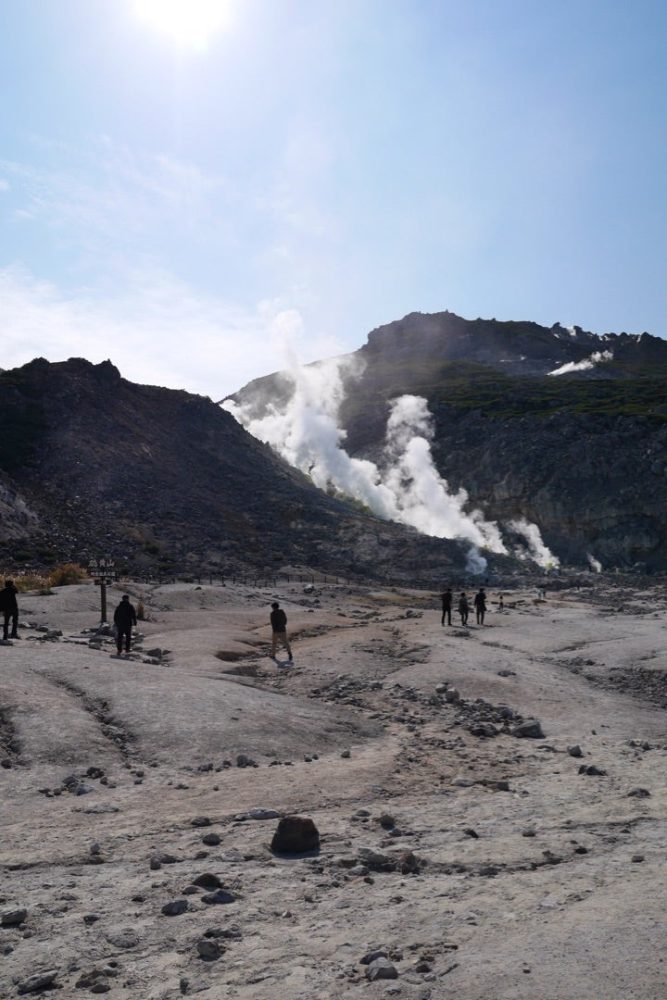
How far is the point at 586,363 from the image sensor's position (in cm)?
18562

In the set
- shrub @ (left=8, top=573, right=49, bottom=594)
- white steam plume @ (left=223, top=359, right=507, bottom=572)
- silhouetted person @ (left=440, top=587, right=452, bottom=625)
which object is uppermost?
white steam plume @ (left=223, top=359, right=507, bottom=572)

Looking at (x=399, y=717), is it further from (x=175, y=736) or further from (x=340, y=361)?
(x=340, y=361)

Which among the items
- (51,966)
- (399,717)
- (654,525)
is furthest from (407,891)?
(654,525)

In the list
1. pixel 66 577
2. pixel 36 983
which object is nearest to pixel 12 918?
pixel 36 983

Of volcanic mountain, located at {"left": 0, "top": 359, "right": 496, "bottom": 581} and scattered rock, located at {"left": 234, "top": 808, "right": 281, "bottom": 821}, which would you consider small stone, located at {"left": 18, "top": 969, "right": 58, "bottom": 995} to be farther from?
volcanic mountain, located at {"left": 0, "top": 359, "right": 496, "bottom": 581}

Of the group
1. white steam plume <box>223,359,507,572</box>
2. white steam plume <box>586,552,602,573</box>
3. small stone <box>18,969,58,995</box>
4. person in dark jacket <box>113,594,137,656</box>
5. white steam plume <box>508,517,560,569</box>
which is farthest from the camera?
white steam plume <box>223,359,507,572</box>

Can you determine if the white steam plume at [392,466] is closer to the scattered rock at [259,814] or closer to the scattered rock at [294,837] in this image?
the scattered rock at [259,814]

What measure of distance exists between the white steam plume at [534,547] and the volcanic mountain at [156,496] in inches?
758

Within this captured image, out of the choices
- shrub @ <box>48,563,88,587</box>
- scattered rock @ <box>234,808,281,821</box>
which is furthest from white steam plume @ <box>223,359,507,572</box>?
scattered rock @ <box>234,808,281,821</box>

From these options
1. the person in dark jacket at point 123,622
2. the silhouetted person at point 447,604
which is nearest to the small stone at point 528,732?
the person in dark jacket at point 123,622

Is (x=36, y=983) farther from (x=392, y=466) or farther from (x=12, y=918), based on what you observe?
(x=392, y=466)

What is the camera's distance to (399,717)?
1694cm

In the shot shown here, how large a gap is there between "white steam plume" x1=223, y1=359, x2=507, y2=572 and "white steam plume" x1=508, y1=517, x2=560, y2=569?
216 centimetres

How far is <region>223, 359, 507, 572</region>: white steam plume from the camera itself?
3701 inches
